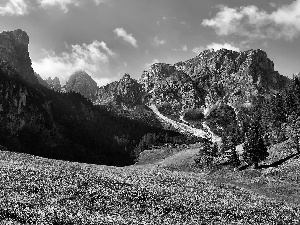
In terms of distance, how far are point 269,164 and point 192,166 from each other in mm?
41584

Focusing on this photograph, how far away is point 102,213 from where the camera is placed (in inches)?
960

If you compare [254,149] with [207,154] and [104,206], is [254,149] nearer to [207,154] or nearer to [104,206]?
[207,154]

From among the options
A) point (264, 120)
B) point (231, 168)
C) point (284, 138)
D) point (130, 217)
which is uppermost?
point (264, 120)

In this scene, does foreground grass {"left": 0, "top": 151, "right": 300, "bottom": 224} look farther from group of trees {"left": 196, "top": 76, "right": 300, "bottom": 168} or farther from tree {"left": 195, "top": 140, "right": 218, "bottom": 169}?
tree {"left": 195, "top": 140, "right": 218, "bottom": 169}

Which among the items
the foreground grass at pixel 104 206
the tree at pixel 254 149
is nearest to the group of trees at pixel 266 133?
the tree at pixel 254 149

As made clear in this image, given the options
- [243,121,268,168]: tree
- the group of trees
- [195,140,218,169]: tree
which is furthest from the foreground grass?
[195,140,218,169]: tree

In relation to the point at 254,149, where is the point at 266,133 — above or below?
above

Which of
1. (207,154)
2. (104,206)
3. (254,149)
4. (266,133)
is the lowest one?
(104,206)

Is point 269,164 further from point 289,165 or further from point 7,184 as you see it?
point 7,184

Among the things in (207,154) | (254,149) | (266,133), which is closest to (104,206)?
(254,149)

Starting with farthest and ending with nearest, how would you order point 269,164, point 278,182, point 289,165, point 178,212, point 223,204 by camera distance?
1. point 269,164
2. point 289,165
3. point 278,182
4. point 223,204
5. point 178,212

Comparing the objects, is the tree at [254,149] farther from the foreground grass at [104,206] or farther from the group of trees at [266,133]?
the foreground grass at [104,206]

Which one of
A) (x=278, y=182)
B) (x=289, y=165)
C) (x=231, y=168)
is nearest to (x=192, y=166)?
(x=231, y=168)

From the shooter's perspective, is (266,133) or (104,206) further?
(266,133)
